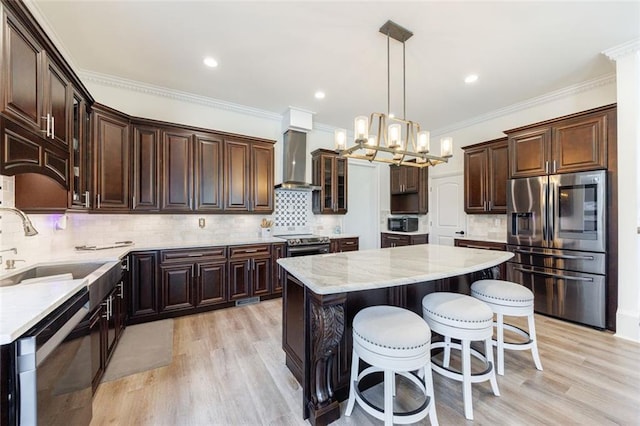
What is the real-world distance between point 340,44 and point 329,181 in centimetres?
245

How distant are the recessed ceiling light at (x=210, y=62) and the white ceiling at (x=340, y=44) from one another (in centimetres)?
7

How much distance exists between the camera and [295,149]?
4410 millimetres

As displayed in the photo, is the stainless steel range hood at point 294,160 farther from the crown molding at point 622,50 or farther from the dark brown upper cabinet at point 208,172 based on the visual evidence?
the crown molding at point 622,50

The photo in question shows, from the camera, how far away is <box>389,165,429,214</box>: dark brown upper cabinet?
213 inches

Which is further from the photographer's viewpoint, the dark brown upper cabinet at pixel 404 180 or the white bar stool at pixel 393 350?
the dark brown upper cabinet at pixel 404 180

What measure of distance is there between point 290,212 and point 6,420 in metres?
3.94

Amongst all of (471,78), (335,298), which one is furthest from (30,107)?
(471,78)

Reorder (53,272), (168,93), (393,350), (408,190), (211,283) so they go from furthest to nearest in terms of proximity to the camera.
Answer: (408,190), (168,93), (211,283), (53,272), (393,350)

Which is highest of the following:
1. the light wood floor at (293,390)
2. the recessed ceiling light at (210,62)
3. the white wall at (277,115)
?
the recessed ceiling light at (210,62)

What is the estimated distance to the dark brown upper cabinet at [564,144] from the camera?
290cm

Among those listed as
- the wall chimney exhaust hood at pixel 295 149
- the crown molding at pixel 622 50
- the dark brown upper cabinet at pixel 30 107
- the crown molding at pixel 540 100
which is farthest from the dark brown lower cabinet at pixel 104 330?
the crown molding at pixel 540 100

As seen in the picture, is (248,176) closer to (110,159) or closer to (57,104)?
(110,159)

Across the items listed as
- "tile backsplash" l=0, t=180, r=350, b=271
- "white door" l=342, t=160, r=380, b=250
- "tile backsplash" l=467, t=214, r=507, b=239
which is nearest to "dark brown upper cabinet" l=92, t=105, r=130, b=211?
"tile backsplash" l=0, t=180, r=350, b=271

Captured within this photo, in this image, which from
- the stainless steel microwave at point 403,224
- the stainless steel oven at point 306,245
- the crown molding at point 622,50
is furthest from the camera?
the stainless steel microwave at point 403,224
